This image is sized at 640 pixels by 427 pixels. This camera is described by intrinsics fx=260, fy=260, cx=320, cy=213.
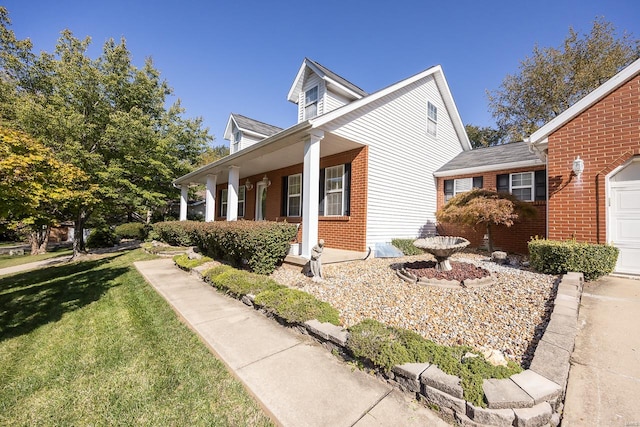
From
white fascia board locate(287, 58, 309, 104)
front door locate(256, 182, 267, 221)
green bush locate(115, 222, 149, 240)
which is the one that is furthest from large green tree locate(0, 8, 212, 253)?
white fascia board locate(287, 58, 309, 104)

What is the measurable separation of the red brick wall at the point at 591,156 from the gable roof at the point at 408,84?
4.58 m

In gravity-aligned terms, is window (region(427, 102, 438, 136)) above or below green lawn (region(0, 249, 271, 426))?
above

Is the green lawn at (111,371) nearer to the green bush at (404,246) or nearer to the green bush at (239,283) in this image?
the green bush at (239,283)

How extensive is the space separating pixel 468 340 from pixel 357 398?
1566 mm

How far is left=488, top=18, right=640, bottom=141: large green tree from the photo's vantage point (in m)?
15.1

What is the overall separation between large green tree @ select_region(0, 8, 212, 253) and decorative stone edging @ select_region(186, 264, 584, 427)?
12.7m

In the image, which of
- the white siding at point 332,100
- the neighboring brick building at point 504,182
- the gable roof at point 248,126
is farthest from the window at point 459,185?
the gable roof at point 248,126

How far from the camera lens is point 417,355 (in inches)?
93.1

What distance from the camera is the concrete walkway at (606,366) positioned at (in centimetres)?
188

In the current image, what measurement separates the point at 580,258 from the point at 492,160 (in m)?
5.94

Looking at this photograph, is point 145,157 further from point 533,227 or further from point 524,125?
point 524,125

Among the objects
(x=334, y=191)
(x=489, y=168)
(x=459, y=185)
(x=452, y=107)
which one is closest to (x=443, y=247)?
(x=334, y=191)

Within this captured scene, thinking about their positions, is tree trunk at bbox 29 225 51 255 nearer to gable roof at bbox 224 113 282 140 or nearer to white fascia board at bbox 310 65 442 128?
gable roof at bbox 224 113 282 140

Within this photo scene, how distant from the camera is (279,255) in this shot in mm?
6273
